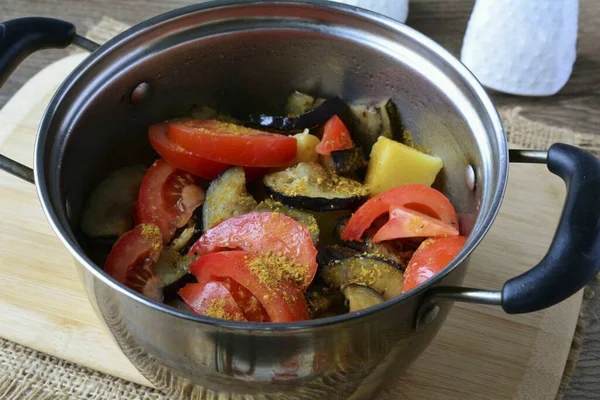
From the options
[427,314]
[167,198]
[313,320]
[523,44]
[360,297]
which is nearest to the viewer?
[313,320]

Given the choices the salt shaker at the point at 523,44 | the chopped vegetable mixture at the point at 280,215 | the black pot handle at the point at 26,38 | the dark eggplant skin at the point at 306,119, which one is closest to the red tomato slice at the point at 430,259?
the chopped vegetable mixture at the point at 280,215

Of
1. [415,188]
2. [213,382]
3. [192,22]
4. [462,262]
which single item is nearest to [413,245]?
[415,188]

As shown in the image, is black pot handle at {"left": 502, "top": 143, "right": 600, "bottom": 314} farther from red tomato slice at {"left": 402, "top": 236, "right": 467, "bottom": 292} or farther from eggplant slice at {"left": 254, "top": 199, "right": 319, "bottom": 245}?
eggplant slice at {"left": 254, "top": 199, "right": 319, "bottom": 245}

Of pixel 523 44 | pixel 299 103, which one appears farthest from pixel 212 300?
pixel 523 44

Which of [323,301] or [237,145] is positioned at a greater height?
[237,145]

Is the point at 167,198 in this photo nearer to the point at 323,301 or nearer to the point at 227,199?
the point at 227,199
